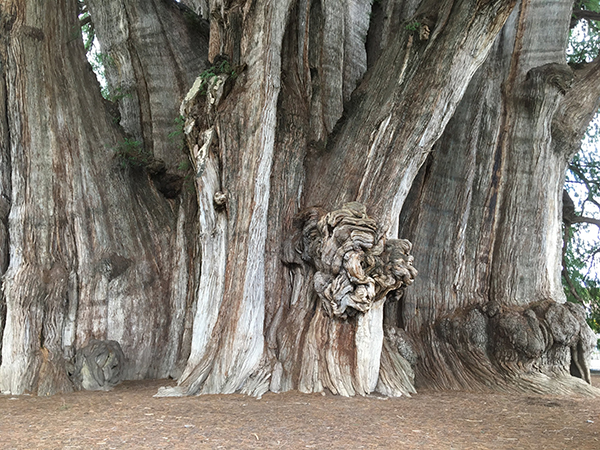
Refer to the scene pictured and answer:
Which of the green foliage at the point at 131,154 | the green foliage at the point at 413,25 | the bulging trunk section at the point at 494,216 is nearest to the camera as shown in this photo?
the green foliage at the point at 413,25

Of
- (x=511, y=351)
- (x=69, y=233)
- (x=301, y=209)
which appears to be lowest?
(x=511, y=351)

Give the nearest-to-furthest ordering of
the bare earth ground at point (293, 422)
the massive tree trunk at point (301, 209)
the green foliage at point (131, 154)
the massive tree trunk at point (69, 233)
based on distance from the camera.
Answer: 1. the bare earth ground at point (293, 422)
2. the massive tree trunk at point (301, 209)
3. the massive tree trunk at point (69, 233)
4. the green foliage at point (131, 154)

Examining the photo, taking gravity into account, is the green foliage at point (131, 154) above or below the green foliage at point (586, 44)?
below

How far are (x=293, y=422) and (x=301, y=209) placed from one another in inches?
94.5

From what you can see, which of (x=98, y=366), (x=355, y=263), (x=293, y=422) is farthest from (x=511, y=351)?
(x=98, y=366)

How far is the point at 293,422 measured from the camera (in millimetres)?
3629

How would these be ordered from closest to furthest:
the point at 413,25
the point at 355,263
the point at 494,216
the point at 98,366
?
the point at 355,263 → the point at 98,366 → the point at 413,25 → the point at 494,216

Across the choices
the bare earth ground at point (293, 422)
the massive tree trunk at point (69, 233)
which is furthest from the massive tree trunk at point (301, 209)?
the bare earth ground at point (293, 422)

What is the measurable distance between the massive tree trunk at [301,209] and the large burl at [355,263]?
2 cm

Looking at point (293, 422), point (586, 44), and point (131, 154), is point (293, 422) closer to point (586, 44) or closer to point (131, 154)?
point (131, 154)

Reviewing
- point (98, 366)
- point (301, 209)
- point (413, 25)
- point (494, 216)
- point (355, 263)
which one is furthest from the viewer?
point (494, 216)

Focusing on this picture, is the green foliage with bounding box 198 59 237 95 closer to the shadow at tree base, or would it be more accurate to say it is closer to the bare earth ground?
the bare earth ground

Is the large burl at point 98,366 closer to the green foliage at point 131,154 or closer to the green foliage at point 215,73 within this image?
the green foliage at point 131,154

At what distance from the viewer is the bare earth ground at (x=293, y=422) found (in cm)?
314
